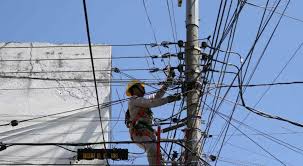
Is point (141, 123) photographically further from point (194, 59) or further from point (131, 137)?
point (194, 59)

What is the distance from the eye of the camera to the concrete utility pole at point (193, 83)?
11008mm

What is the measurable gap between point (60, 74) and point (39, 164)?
2.80 metres

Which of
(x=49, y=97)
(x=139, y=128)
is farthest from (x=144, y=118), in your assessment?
(x=49, y=97)

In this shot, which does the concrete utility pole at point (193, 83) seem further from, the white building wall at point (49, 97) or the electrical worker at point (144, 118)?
the white building wall at point (49, 97)

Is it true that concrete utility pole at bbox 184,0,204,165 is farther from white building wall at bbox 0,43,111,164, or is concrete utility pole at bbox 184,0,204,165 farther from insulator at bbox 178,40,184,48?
white building wall at bbox 0,43,111,164

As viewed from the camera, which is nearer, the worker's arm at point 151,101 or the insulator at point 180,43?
the worker's arm at point 151,101

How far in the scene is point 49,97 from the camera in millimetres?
15758

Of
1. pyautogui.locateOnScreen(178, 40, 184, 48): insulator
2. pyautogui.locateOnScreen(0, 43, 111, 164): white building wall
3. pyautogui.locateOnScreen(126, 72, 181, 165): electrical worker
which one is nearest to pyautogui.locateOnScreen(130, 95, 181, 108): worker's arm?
pyautogui.locateOnScreen(126, 72, 181, 165): electrical worker

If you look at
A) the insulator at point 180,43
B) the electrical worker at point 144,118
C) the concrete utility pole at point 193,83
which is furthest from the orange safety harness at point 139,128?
the insulator at point 180,43

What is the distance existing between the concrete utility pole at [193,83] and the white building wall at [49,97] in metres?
3.43

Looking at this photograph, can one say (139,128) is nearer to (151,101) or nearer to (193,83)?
(151,101)

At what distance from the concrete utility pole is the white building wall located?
3432 millimetres

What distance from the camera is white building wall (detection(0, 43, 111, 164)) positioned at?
14.6m

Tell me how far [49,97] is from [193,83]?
5105mm
